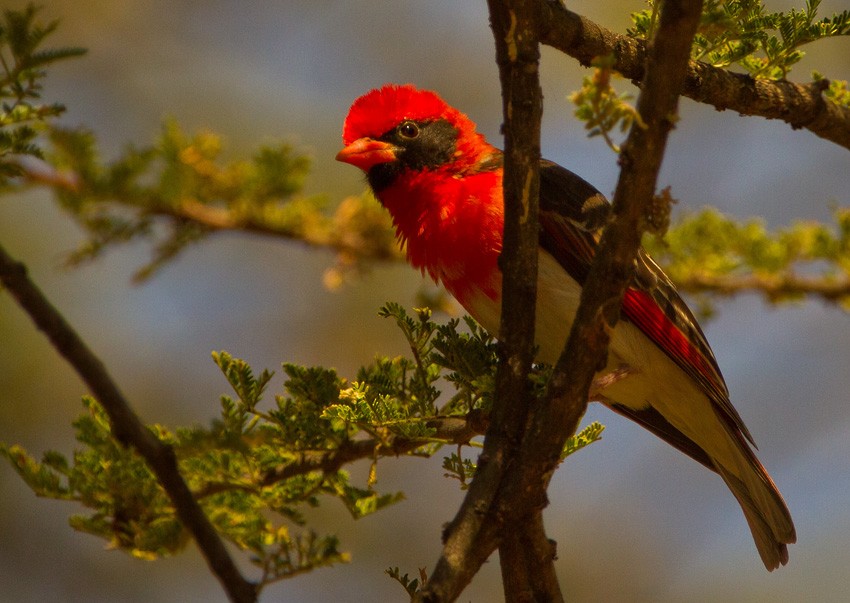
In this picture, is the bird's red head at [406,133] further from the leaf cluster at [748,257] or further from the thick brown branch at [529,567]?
the thick brown branch at [529,567]

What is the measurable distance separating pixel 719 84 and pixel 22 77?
211 centimetres

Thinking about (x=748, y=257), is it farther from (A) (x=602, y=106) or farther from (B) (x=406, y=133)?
(A) (x=602, y=106)

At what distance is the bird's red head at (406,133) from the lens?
4.43 metres

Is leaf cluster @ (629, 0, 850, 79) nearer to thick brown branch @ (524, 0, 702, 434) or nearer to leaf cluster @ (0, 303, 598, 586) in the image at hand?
thick brown branch @ (524, 0, 702, 434)

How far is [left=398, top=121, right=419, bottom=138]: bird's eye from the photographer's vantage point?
4.53 m

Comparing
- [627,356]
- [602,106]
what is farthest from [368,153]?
[602,106]

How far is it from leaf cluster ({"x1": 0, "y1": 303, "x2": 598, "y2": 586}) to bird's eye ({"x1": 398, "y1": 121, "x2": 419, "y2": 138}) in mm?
1309

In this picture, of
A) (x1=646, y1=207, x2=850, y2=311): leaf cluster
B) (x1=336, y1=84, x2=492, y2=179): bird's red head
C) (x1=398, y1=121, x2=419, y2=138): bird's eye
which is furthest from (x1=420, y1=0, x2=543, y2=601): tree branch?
(x1=646, y1=207, x2=850, y2=311): leaf cluster

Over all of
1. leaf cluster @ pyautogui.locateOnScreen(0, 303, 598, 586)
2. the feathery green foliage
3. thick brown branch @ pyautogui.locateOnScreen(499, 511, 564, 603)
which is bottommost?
thick brown branch @ pyautogui.locateOnScreen(499, 511, 564, 603)

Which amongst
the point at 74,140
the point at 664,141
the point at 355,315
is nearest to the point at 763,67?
the point at 664,141

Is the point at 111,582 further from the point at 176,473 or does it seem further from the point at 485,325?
the point at 176,473

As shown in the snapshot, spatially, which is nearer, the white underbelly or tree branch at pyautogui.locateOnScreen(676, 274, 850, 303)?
the white underbelly

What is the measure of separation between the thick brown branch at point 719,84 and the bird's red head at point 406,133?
4.36 feet

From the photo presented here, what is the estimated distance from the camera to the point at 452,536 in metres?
2.64
